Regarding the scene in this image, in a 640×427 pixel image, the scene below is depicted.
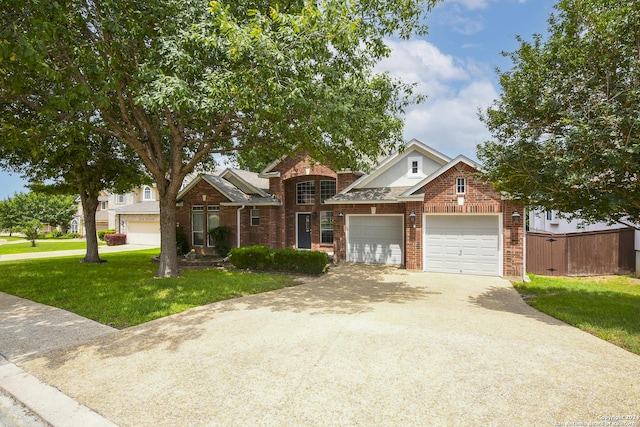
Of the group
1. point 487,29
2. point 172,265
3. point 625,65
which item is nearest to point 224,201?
point 172,265

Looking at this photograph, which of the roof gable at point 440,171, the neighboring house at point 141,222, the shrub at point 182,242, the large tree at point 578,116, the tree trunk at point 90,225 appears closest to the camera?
the large tree at point 578,116

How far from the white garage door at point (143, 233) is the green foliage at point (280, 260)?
17556 millimetres

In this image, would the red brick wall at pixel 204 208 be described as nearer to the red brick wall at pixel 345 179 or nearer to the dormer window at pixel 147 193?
the red brick wall at pixel 345 179

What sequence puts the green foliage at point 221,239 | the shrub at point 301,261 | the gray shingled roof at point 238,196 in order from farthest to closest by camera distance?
the gray shingled roof at point 238,196 < the green foliage at point 221,239 < the shrub at point 301,261

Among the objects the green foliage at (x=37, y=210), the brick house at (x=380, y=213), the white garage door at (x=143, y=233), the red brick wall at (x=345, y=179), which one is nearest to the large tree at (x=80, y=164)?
the brick house at (x=380, y=213)

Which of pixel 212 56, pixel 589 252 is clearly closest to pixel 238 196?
pixel 212 56

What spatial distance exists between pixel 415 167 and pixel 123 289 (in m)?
12.2

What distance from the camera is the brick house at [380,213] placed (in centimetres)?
1240

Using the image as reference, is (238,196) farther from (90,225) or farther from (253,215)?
(90,225)

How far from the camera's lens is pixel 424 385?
4090 millimetres

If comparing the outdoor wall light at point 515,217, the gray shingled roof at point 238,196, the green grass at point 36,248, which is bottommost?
the green grass at point 36,248

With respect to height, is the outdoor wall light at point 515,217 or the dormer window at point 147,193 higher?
the dormer window at point 147,193

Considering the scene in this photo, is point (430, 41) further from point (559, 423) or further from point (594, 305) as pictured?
point (559, 423)

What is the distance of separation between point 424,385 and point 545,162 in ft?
16.4
